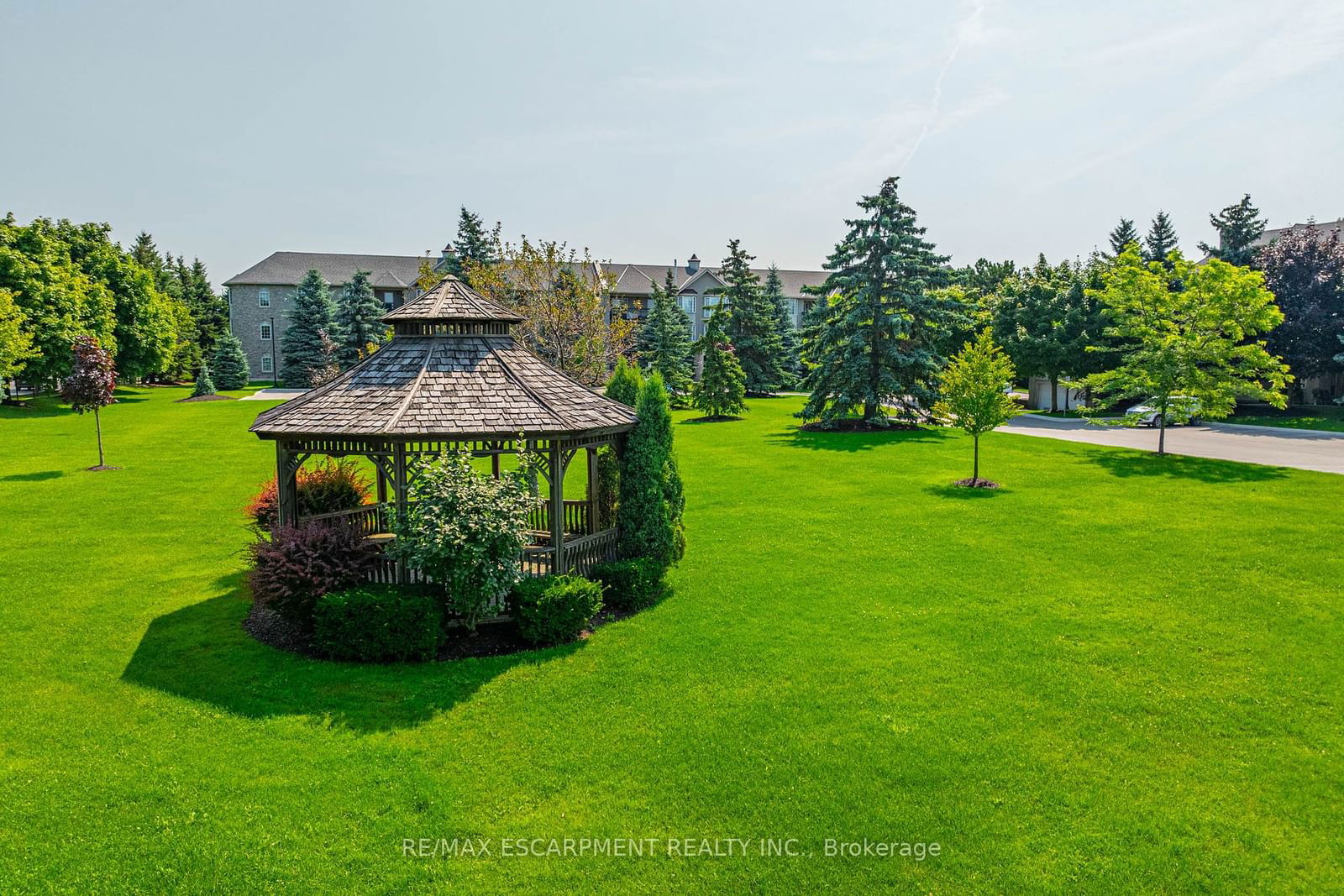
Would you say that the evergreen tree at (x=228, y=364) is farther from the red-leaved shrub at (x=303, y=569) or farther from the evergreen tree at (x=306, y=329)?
the red-leaved shrub at (x=303, y=569)

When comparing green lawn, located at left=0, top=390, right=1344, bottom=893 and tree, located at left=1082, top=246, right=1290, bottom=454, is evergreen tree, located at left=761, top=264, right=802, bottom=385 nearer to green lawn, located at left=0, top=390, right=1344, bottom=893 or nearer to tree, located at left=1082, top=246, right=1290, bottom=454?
tree, located at left=1082, top=246, right=1290, bottom=454


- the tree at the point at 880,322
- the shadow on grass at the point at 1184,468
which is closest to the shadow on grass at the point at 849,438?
the tree at the point at 880,322

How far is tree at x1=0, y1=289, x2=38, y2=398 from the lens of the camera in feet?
122

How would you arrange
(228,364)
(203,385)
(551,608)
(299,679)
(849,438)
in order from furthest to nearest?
(228,364) < (203,385) < (849,438) < (551,608) < (299,679)

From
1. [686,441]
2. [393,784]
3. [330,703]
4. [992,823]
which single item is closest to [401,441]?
[330,703]

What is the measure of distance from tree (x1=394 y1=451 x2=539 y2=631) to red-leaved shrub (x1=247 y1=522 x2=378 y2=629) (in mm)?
930

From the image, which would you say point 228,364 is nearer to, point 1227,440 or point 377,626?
point 377,626

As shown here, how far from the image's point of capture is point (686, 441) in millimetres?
35219

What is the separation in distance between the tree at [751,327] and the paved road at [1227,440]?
881 inches

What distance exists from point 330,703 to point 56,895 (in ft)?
11.5

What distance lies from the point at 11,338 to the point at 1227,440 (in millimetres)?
55939

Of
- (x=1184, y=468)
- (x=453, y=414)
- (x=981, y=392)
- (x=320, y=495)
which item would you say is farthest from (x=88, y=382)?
(x=1184, y=468)

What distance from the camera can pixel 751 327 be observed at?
6059 centimetres

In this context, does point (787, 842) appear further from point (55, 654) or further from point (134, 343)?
point (134, 343)
